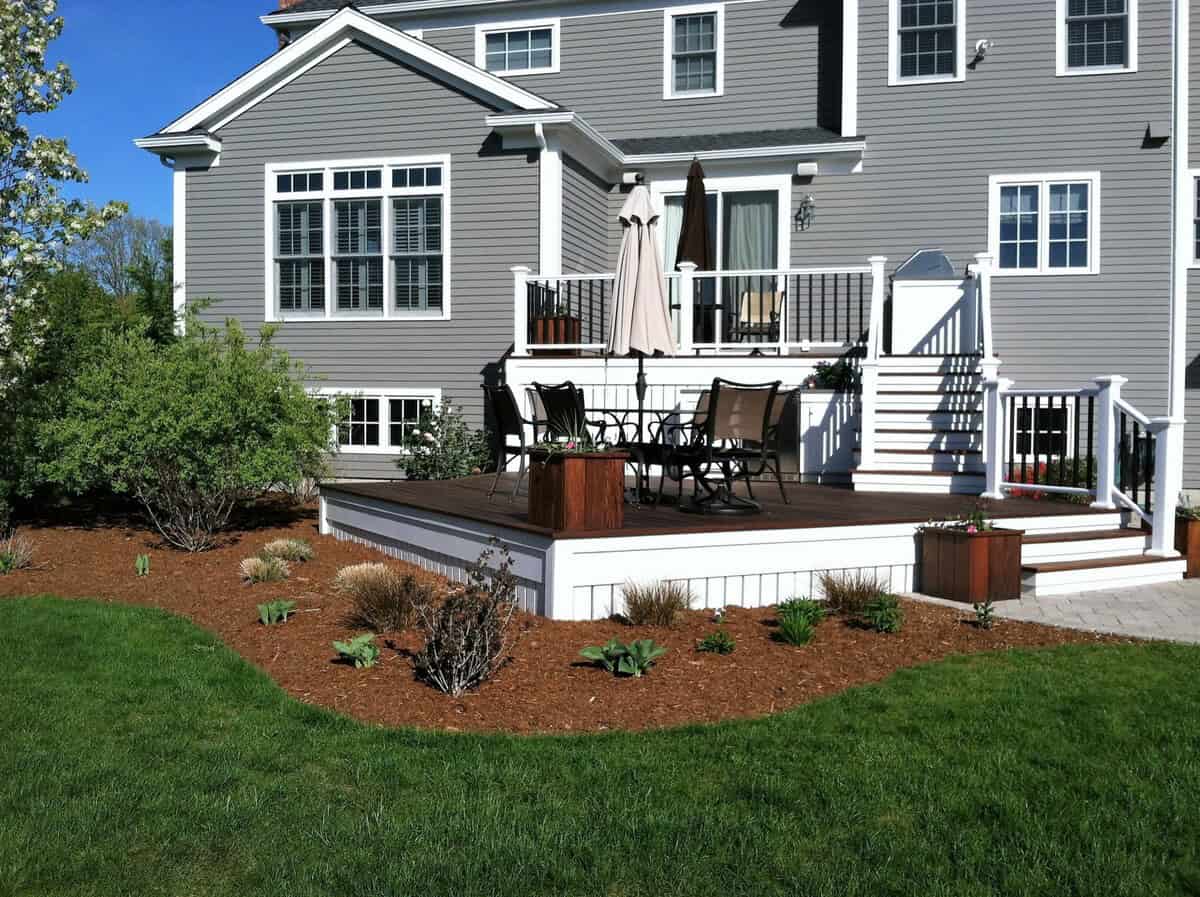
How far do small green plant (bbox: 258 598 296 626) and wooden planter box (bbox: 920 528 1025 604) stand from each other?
4.18 meters

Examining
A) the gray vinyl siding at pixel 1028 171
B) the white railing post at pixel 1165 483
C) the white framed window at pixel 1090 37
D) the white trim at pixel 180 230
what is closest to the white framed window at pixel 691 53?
the gray vinyl siding at pixel 1028 171

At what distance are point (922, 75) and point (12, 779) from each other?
43.5 feet

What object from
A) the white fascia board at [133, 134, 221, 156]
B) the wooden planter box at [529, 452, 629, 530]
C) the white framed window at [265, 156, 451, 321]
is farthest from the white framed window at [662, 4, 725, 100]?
the wooden planter box at [529, 452, 629, 530]

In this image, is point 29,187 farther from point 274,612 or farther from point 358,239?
point 274,612

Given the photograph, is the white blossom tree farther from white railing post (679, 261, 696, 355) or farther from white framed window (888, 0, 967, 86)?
white framed window (888, 0, 967, 86)

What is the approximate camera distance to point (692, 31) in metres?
15.4

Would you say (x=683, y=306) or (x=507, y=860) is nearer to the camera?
(x=507, y=860)

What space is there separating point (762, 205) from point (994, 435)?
5909mm

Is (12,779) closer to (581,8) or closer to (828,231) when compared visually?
(828,231)

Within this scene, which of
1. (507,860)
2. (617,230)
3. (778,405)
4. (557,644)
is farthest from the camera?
(617,230)

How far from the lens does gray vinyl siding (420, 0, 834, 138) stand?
49.0ft

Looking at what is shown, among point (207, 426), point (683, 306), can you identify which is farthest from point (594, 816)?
point (683, 306)

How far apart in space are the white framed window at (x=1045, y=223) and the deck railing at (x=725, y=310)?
1.78 m

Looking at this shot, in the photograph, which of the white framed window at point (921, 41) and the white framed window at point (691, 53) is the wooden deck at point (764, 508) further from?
the white framed window at point (691, 53)
